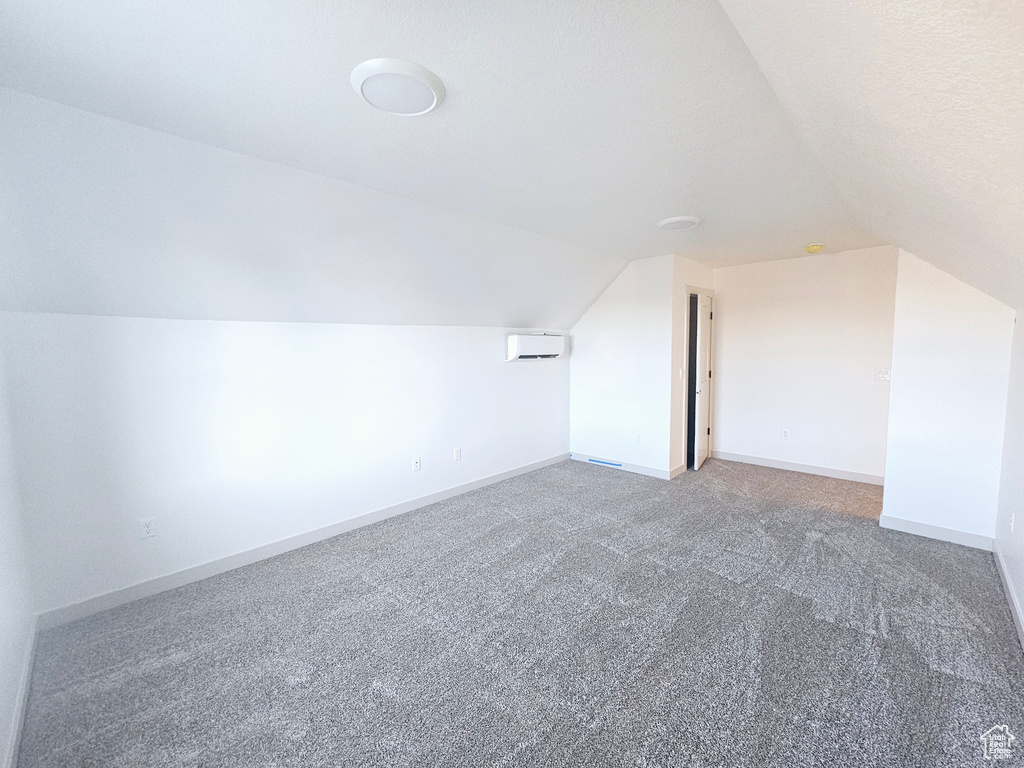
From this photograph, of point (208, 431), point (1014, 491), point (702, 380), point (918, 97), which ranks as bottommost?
point (1014, 491)

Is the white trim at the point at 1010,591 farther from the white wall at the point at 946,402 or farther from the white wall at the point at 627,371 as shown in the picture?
the white wall at the point at 627,371

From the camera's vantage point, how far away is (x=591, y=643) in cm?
197

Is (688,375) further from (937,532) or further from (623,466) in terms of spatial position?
(937,532)

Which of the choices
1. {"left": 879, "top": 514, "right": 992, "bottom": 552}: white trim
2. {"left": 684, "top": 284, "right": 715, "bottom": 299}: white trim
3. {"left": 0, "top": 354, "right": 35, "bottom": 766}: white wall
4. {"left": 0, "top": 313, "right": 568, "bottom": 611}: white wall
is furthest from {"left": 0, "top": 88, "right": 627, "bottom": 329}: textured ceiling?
{"left": 879, "top": 514, "right": 992, "bottom": 552}: white trim

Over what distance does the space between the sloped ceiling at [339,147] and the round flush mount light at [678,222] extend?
0.10 meters

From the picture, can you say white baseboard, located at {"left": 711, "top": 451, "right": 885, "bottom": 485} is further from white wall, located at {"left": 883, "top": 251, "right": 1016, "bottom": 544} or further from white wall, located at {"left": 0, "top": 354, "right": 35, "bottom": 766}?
white wall, located at {"left": 0, "top": 354, "right": 35, "bottom": 766}

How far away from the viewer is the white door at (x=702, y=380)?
4.76 meters

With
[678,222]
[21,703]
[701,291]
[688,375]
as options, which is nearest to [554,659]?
[21,703]

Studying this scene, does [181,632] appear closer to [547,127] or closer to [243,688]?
[243,688]

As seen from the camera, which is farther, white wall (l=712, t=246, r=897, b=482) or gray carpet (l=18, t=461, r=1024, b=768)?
white wall (l=712, t=246, r=897, b=482)

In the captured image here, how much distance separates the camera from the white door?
15.6 feet

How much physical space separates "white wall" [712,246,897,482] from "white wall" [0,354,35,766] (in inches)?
227

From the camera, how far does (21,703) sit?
164 cm

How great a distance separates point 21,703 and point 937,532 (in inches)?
205
